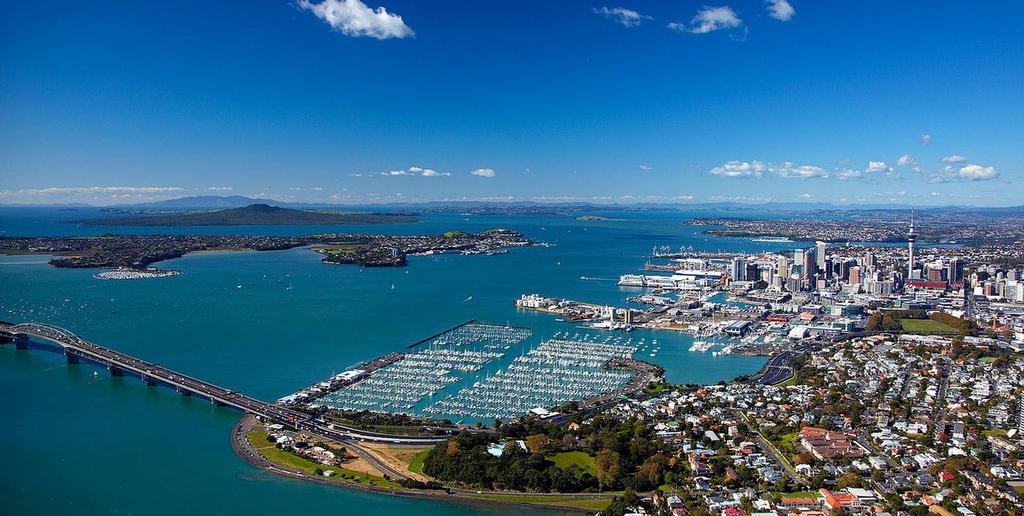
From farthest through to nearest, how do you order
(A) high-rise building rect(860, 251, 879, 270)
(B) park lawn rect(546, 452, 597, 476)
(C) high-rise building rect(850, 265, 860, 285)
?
(A) high-rise building rect(860, 251, 879, 270)
(C) high-rise building rect(850, 265, 860, 285)
(B) park lawn rect(546, 452, 597, 476)

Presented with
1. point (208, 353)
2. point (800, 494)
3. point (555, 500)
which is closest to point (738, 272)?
point (208, 353)

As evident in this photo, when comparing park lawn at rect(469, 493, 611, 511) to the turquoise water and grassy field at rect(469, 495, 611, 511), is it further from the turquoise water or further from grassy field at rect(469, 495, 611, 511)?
the turquoise water

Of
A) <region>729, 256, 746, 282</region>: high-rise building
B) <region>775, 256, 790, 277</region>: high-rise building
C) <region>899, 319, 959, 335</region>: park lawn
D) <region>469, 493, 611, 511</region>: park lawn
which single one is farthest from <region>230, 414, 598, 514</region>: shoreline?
<region>729, 256, 746, 282</region>: high-rise building

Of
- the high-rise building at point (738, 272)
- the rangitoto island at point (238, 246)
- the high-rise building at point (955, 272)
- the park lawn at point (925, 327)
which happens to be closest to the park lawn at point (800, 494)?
the park lawn at point (925, 327)

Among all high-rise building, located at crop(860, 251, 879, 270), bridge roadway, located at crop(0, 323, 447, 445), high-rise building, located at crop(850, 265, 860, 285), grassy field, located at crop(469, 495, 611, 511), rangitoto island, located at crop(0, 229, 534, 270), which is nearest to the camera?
grassy field, located at crop(469, 495, 611, 511)

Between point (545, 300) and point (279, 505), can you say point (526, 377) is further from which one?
point (545, 300)

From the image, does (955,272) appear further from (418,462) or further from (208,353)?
(208,353)
